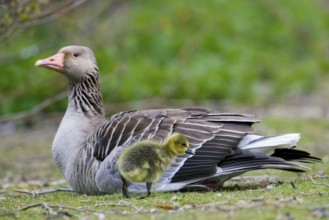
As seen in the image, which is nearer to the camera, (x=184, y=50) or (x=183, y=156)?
(x=183, y=156)

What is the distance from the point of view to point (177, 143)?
702 cm

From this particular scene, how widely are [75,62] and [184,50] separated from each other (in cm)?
965

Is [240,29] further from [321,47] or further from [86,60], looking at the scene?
[86,60]

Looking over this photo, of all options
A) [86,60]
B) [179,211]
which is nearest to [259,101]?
[86,60]

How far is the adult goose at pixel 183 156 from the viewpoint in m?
7.42

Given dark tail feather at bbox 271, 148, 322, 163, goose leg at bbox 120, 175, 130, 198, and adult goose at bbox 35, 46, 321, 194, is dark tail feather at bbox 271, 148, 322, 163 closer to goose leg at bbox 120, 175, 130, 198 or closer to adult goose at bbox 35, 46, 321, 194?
adult goose at bbox 35, 46, 321, 194

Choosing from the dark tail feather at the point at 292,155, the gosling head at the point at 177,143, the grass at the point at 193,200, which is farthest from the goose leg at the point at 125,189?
the dark tail feather at the point at 292,155

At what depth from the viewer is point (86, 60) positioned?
29.2 feet

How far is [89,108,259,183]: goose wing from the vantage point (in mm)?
7422

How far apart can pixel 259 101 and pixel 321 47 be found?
21.0 ft

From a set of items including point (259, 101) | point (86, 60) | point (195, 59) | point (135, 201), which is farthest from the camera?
point (195, 59)

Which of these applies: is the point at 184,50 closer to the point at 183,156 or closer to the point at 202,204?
the point at 183,156

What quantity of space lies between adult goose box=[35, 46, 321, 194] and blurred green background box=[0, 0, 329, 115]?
2293mm

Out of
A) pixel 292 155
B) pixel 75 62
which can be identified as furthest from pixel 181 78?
pixel 292 155
